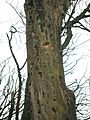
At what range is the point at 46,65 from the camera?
3.27m

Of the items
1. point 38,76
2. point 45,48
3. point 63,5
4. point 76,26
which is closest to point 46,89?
point 38,76

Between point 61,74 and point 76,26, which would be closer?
point 61,74

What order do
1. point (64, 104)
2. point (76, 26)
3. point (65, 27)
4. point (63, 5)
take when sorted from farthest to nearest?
point (76, 26) → point (65, 27) → point (63, 5) → point (64, 104)

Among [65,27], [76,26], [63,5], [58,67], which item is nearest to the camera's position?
[58,67]

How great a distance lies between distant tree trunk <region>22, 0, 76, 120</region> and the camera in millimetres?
3092

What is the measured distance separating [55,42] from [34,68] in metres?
0.46

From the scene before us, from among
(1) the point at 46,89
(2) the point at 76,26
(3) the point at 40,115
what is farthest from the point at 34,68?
(2) the point at 76,26

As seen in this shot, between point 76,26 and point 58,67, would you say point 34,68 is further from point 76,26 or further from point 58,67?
point 76,26

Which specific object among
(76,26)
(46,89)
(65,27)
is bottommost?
(46,89)

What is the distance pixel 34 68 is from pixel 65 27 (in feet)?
12.6

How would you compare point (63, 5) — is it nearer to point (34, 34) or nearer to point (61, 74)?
point (34, 34)

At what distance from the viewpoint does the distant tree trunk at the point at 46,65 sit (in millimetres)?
3092

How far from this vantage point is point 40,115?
10.2ft

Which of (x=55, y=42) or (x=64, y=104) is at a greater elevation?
(x=55, y=42)
